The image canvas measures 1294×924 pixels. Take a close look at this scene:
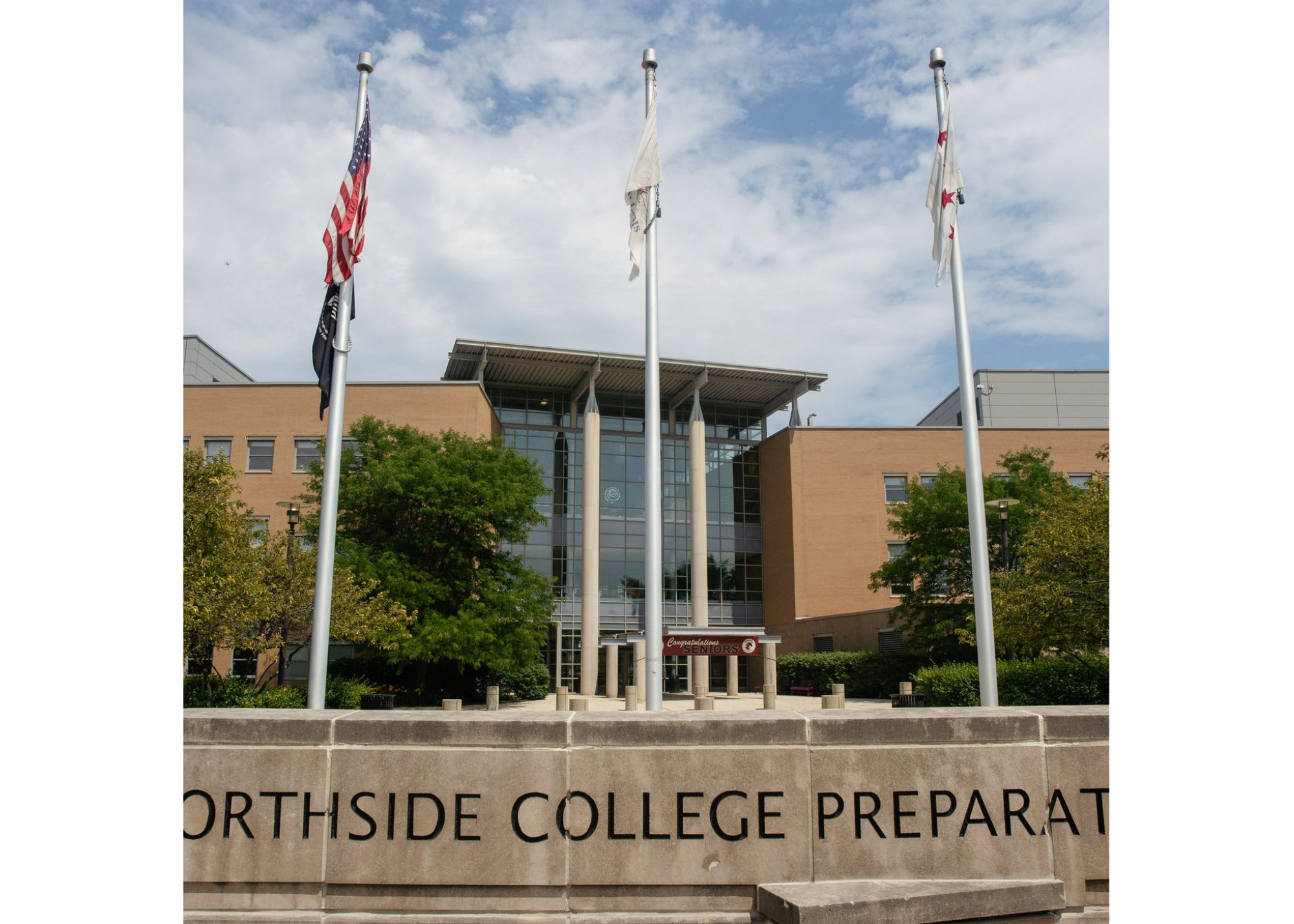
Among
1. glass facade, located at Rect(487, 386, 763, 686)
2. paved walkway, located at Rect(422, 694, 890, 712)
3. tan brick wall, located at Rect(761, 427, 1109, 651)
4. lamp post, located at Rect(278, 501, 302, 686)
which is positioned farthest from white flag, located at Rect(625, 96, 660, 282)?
tan brick wall, located at Rect(761, 427, 1109, 651)

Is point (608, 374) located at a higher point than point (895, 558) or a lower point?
higher

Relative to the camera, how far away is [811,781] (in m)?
5.58

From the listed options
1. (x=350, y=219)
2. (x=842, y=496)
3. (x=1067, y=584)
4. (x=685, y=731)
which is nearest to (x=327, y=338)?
(x=350, y=219)

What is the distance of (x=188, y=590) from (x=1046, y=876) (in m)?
18.3

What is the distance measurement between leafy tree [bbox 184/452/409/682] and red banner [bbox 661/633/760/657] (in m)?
14.1

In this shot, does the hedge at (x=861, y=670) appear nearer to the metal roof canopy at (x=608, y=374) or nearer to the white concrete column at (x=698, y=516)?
the white concrete column at (x=698, y=516)

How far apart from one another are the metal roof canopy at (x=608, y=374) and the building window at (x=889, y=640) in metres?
16.0

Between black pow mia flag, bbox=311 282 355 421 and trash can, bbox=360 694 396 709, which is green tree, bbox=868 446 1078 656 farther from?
black pow mia flag, bbox=311 282 355 421

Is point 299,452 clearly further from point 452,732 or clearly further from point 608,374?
point 452,732

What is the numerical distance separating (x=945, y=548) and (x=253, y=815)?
34.2m

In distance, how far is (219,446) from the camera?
1758 inches

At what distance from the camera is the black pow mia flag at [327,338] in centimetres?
1233

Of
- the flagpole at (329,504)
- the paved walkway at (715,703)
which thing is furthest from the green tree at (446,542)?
the flagpole at (329,504)

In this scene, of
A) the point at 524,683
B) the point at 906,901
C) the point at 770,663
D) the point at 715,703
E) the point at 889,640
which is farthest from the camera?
the point at 889,640
